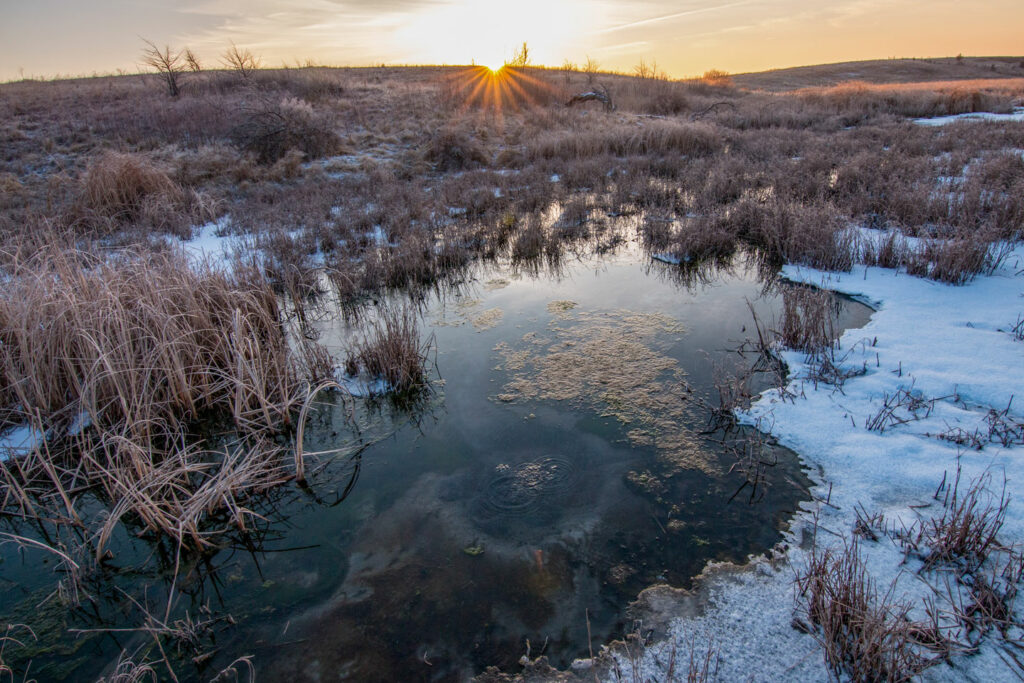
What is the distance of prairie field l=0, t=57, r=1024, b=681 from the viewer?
7.87 ft

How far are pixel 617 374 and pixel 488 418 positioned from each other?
126cm

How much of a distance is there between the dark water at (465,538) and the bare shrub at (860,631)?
0.54m

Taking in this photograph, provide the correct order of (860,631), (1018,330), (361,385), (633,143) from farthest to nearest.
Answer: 1. (633,143)
2. (361,385)
3. (1018,330)
4. (860,631)

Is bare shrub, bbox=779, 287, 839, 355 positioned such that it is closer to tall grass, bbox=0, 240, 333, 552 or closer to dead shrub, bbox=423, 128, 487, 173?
tall grass, bbox=0, 240, 333, 552

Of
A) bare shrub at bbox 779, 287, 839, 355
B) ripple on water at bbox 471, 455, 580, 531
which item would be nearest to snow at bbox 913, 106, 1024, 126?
bare shrub at bbox 779, 287, 839, 355

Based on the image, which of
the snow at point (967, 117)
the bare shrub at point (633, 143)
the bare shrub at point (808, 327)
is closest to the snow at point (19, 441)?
the bare shrub at point (808, 327)

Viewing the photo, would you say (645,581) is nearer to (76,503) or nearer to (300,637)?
(300,637)

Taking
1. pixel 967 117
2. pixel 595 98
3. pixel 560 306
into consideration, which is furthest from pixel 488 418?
pixel 967 117

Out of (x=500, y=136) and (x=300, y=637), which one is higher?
(x=500, y=136)

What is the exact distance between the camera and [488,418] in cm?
413

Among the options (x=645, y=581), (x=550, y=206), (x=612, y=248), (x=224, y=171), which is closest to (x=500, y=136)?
(x=550, y=206)

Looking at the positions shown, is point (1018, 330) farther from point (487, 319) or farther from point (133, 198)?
point (133, 198)

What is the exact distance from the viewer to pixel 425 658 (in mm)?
2357

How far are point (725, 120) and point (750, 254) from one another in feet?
45.5
